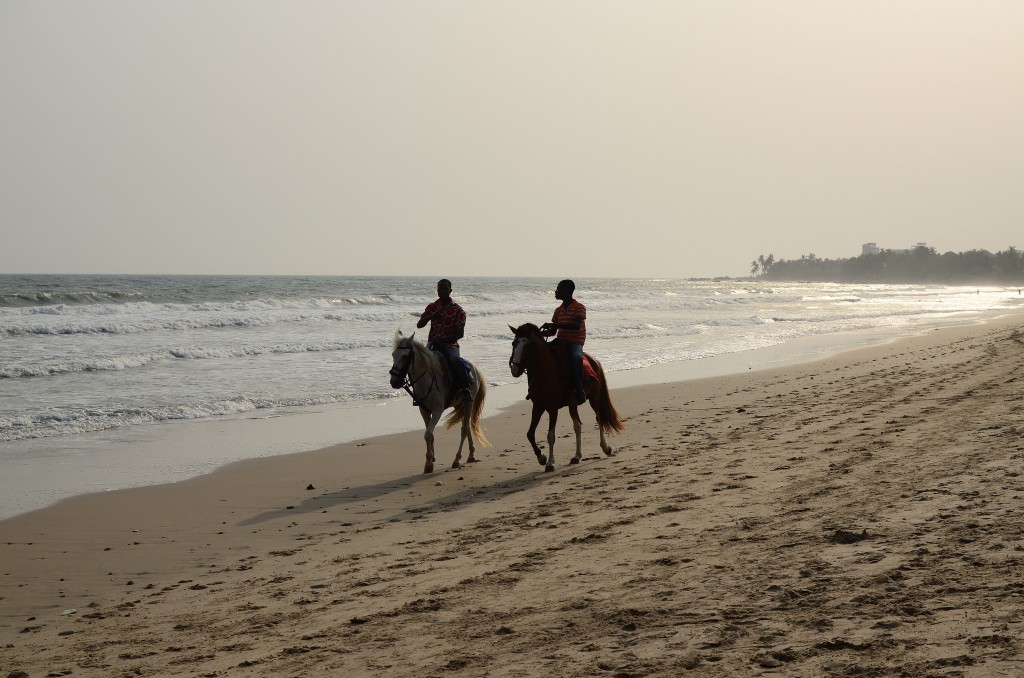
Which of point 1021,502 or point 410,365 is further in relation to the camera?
point 410,365

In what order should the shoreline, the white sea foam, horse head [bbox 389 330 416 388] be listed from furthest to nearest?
the white sea foam → horse head [bbox 389 330 416 388] → the shoreline

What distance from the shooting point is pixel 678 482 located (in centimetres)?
820

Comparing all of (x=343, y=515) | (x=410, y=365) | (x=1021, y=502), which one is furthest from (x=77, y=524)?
(x=1021, y=502)

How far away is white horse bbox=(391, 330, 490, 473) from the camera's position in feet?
34.2

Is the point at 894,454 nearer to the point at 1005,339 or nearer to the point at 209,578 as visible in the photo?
the point at 209,578

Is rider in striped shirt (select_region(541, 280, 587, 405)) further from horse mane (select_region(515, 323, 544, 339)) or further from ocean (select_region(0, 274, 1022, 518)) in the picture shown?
ocean (select_region(0, 274, 1022, 518))

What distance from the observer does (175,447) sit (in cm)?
1177

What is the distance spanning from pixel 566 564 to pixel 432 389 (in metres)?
5.42

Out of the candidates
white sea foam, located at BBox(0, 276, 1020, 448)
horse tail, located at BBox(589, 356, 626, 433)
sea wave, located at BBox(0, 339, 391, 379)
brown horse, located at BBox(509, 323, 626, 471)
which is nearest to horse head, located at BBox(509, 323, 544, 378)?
brown horse, located at BBox(509, 323, 626, 471)

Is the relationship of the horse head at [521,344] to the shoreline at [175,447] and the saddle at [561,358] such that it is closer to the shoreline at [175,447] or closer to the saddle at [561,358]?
the saddle at [561,358]

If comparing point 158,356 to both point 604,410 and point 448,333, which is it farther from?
point 604,410

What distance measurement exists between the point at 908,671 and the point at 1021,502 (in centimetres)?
276

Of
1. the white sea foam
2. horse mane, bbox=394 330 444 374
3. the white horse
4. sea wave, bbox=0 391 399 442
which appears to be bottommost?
sea wave, bbox=0 391 399 442

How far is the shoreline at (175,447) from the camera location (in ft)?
30.9
